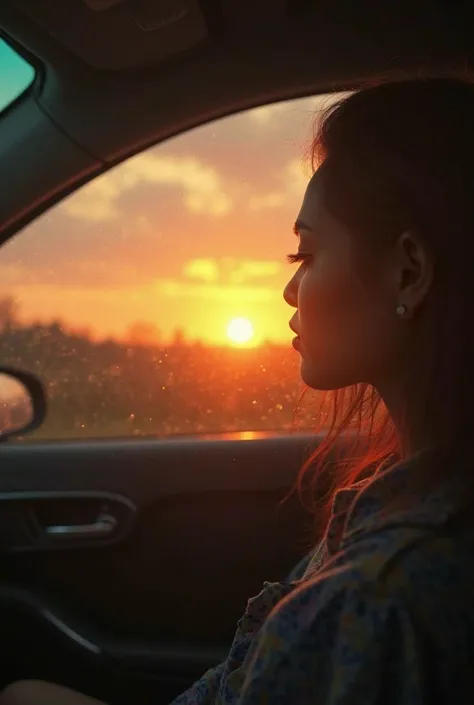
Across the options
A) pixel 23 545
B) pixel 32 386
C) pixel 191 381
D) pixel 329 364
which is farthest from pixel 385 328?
pixel 23 545

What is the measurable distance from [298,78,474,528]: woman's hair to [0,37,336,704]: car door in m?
0.98

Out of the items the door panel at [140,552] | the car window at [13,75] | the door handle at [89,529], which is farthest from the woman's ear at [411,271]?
the door handle at [89,529]

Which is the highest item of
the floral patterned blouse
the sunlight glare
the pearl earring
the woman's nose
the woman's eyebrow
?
the woman's eyebrow

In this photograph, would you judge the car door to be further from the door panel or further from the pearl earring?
the pearl earring

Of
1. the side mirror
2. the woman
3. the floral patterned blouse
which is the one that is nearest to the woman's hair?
the woman

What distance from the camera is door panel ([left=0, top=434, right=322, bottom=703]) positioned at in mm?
2613

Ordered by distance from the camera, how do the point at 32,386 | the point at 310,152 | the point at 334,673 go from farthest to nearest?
1. the point at 32,386
2. the point at 310,152
3. the point at 334,673

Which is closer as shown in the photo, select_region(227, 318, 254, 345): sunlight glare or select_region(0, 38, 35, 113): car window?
select_region(0, 38, 35, 113): car window

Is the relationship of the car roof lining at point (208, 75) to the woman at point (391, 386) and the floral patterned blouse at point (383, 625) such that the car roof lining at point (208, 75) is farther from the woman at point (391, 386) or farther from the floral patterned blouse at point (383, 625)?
the floral patterned blouse at point (383, 625)

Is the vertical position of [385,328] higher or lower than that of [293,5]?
lower

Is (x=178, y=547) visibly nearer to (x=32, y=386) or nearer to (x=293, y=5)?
(x=32, y=386)

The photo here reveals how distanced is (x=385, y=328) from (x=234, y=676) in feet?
1.78

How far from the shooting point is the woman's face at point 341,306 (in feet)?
4.25

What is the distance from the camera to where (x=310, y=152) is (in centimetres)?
159
